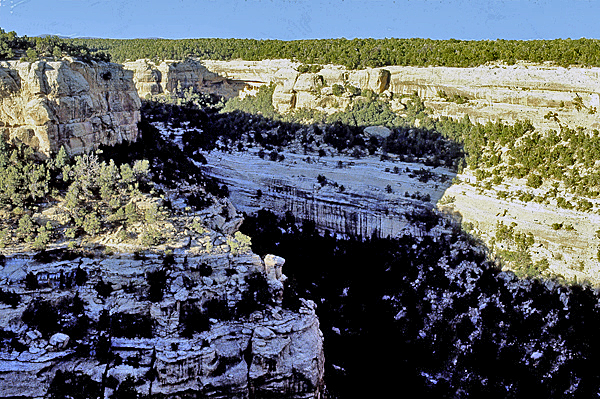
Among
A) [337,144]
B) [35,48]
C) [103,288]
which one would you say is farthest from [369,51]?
[103,288]

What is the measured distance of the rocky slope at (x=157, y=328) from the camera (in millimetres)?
16812

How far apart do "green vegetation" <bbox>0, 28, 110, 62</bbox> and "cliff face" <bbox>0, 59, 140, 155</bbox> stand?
0.81m

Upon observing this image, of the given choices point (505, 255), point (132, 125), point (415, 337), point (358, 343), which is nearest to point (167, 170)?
point (132, 125)

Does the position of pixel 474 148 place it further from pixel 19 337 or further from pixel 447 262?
pixel 19 337

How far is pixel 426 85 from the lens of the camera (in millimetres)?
38812

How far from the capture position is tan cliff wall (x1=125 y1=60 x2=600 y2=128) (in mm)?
30938

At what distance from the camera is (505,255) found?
28.0 metres

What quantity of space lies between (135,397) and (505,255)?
68.2ft

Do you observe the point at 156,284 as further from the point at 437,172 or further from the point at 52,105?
the point at 437,172

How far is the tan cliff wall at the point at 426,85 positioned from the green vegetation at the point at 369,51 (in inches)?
44.4

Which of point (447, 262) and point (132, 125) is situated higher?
point (132, 125)

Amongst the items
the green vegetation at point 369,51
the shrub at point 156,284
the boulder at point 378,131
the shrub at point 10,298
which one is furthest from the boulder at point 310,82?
the shrub at point 10,298

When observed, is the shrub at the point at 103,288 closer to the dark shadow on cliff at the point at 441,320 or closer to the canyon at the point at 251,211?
the canyon at the point at 251,211

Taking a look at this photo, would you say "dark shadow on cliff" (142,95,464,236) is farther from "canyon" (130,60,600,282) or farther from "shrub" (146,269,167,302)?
"shrub" (146,269,167,302)
